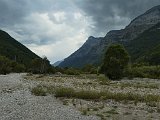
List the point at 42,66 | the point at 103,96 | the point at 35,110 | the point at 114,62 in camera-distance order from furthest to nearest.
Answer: the point at 42,66, the point at 114,62, the point at 103,96, the point at 35,110

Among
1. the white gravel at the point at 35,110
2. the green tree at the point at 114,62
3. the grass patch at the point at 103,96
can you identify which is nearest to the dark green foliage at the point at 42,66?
the green tree at the point at 114,62

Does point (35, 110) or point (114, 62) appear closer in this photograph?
point (35, 110)

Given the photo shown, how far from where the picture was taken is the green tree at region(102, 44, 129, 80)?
96.9 m

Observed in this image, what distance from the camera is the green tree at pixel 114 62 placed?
96.9 m

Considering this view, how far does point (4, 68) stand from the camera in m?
139

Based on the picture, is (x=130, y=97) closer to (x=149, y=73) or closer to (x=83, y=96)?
(x=83, y=96)

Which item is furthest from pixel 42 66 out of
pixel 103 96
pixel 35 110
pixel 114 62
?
pixel 35 110

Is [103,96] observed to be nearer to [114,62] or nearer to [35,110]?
[35,110]

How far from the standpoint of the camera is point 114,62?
96.0 m

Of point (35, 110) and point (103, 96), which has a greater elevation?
point (103, 96)

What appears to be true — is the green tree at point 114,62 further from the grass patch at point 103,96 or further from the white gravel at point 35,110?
the white gravel at point 35,110

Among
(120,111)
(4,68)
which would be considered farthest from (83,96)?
(4,68)

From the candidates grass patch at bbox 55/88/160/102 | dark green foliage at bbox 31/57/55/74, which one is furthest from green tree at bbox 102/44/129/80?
dark green foliage at bbox 31/57/55/74

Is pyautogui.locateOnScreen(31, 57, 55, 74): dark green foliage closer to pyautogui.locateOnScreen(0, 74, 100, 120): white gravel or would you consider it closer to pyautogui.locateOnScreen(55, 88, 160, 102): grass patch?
pyautogui.locateOnScreen(55, 88, 160, 102): grass patch
